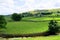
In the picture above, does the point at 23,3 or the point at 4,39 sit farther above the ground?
the point at 23,3

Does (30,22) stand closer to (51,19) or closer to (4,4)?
(51,19)

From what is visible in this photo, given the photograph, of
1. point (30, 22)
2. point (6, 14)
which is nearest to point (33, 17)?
point (30, 22)

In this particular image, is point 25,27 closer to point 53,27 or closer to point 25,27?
point 25,27

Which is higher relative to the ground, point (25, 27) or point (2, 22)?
point (2, 22)

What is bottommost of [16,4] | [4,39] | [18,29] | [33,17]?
[4,39]

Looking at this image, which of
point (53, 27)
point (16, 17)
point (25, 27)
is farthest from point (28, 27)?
point (53, 27)

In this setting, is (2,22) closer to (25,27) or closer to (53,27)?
(25,27)

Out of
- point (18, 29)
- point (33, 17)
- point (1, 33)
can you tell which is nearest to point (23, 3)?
point (33, 17)

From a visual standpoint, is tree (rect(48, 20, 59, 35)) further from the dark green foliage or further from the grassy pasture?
the dark green foliage

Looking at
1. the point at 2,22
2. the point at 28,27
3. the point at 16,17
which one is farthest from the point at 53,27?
the point at 2,22
